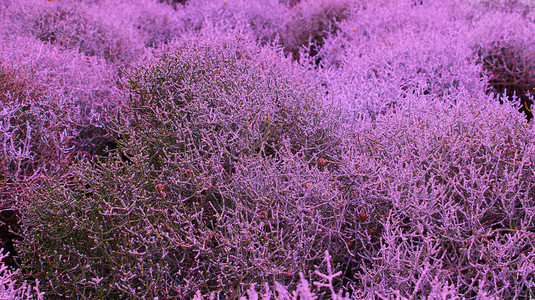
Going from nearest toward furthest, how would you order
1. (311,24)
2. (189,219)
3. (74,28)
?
(189,219), (74,28), (311,24)

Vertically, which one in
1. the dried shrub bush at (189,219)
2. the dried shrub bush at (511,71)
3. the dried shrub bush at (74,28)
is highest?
the dried shrub bush at (511,71)

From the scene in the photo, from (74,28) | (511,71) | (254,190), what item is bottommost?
(74,28)

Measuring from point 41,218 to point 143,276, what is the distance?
70 cm

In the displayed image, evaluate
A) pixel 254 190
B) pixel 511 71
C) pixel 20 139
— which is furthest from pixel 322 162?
pixel 511 71

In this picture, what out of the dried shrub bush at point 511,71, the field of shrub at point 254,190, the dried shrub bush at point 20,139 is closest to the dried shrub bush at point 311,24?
the dried shrub bush at point 511,71

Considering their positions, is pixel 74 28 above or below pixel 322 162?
below

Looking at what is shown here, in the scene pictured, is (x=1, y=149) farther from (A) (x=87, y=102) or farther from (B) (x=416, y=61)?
(B) (x=416, y=61)

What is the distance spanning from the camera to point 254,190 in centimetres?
189

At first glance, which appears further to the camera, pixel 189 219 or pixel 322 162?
pixel 322 162

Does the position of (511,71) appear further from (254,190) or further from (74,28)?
(74,28)

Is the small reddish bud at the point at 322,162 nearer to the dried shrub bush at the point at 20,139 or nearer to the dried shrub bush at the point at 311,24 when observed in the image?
the dried shrub bush at the point at 20,139

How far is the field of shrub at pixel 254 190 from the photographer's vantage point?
1.72m

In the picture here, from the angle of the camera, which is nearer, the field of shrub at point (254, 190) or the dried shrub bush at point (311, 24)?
the field of shrub at point (254, 190)

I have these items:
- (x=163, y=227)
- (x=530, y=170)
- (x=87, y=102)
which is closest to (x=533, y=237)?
(x=530, y=170)
